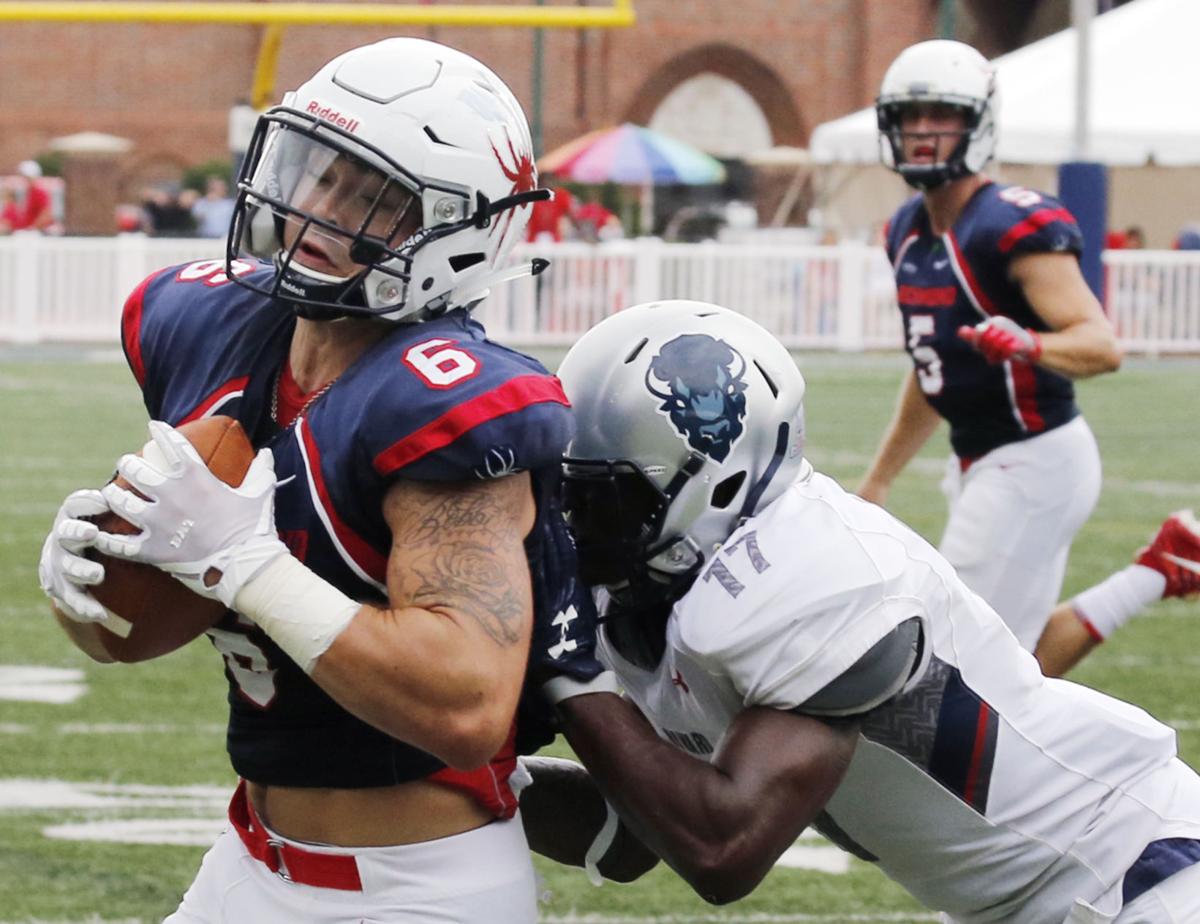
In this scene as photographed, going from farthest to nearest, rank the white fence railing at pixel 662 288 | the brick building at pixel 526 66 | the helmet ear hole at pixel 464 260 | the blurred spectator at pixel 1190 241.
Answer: the brick building at pixel 526 66 → the blurred spectator at pixel 1190 241 → the white fence railing at pixel 662 288 → the helmet ear hole at pixel 464 260

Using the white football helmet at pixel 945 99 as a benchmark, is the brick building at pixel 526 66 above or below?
above

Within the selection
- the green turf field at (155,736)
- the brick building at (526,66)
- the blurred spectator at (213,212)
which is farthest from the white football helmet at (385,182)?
the brick building at (526,66)

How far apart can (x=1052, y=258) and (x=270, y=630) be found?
378cm

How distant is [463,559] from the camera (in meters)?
2.34

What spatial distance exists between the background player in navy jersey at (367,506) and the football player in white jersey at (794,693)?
0.52ft

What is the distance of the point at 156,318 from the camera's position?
2.79 m

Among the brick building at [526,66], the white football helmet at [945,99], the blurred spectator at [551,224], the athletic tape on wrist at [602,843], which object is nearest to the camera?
the athletic tape on wrist at [602,843]

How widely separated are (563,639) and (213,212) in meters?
19.9

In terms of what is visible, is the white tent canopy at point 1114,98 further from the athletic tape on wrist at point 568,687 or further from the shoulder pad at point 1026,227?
the athletic tape on wrist at point 568,687

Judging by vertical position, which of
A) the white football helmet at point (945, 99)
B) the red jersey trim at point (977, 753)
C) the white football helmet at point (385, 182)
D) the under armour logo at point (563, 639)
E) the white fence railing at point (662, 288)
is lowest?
the white fence railing at point (662, 288)

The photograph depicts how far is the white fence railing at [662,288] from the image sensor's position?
18.6 m

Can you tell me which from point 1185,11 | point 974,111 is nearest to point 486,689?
point 974,111

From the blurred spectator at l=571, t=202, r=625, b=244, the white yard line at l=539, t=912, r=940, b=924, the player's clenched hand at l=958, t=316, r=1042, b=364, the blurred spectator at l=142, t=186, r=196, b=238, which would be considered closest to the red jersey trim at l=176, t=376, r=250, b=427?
the white yard line at l=539, t=912, r=940, b=924

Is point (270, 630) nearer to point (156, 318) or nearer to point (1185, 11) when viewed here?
point (156, 318)
